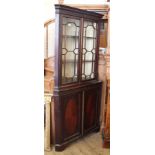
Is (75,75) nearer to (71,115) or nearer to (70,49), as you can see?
(70,49)

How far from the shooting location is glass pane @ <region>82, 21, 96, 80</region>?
3.02 m

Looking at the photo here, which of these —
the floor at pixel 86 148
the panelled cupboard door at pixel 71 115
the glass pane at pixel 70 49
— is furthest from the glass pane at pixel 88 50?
the floor at pixel 86 148

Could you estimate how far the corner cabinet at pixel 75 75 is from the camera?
8.63 ft

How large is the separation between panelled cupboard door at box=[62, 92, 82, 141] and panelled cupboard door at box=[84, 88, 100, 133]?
14 cm

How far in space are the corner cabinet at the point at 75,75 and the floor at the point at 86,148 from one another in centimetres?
8

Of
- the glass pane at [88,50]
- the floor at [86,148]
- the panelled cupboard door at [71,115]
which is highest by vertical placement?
the glass pane at [88,50]

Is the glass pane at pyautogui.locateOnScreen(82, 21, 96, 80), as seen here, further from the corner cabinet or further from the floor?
the floor

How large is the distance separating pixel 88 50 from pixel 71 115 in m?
0.92

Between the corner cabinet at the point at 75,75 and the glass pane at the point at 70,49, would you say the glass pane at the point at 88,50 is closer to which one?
the corner cabinet at the point at 75,75

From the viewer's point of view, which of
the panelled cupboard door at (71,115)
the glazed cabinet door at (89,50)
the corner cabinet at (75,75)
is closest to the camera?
the corner cabinet at (75,75)

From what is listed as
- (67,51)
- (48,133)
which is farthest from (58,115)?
(67,51)

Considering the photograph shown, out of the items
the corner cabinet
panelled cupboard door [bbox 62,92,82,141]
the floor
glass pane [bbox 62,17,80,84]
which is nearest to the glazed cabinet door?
the corner cabinet
